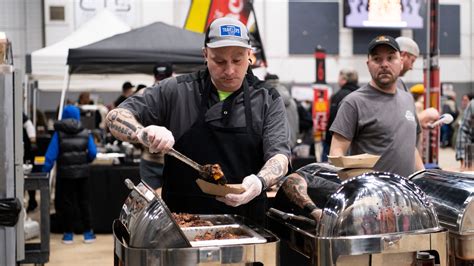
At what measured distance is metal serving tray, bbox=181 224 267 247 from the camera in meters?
1.92

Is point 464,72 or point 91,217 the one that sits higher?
point 464,72

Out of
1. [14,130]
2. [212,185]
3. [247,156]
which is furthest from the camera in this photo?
[14,130]

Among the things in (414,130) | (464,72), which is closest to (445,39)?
(464,72)

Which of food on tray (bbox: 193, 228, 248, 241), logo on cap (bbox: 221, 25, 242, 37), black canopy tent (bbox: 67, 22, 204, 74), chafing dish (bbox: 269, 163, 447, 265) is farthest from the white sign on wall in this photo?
chafing dish (bbox: 269, 163, 447, 265)

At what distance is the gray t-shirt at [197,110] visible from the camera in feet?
8.01

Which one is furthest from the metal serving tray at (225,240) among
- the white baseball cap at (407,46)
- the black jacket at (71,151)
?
the black jacket at (71,151)

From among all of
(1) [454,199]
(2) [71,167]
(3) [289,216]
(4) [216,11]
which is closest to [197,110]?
(3) [289,216]

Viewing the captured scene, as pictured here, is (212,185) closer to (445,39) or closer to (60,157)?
(60,157)

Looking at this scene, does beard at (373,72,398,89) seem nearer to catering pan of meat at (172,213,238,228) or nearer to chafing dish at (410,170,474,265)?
chafing dish at (410,170,474,265)

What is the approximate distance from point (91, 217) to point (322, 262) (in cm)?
560

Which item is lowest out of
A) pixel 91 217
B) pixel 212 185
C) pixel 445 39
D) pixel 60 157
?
pixel 91 217

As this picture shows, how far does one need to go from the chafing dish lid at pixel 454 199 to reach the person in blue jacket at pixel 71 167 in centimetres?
492

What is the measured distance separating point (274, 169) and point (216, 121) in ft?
1.01

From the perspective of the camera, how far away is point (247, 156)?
96.5 inches
